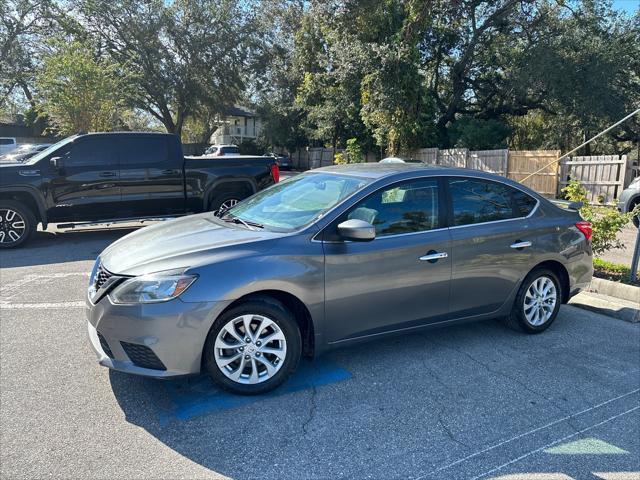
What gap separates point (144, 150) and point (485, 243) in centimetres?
698

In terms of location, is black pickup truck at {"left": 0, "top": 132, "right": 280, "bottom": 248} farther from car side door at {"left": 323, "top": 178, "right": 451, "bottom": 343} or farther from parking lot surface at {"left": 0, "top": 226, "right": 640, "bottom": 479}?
car side door at {"left": 323, "top": 178, "right": 451, "bottom": 343}

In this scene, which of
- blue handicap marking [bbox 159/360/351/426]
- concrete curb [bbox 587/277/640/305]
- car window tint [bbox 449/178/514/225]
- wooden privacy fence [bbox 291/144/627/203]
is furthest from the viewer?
wooden privacy fence [bbox 291/144/627/203]

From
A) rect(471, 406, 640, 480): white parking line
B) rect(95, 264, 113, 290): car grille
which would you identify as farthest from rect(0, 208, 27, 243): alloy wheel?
rect(471, 406, 640, 480): white parking line

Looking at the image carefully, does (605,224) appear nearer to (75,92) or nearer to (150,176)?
(150,176)

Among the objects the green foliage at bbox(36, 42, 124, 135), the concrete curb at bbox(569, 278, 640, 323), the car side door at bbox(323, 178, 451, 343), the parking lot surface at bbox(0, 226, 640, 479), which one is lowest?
the parking lot surface at bbox(0, 226, 640, 479)

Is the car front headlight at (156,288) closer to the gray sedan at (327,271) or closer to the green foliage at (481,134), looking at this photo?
the gray sedan at (327,271)

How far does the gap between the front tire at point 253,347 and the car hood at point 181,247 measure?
41 cm

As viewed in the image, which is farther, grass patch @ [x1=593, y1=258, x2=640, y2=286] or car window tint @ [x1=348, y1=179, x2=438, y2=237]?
grass patch @ [x1=593, y1=258, x2=640, y2=286]

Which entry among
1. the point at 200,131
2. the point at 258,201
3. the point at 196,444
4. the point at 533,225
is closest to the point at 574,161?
the point at 533,225

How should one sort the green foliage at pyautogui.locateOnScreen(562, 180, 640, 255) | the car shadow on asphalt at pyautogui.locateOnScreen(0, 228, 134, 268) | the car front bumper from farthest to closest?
the car shadow on asphalt at pyautogui.locateOnScreen(0, 228, 134, 268), the green foliage at pyautogui.locateOnScreen(562, 180, 640, 255), the car front bumper

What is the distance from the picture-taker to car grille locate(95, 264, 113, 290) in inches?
138

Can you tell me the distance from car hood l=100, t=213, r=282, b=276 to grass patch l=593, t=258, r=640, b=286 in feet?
16.4

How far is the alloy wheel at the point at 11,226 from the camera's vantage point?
8273 mm

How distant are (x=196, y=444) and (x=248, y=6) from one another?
132 ft
